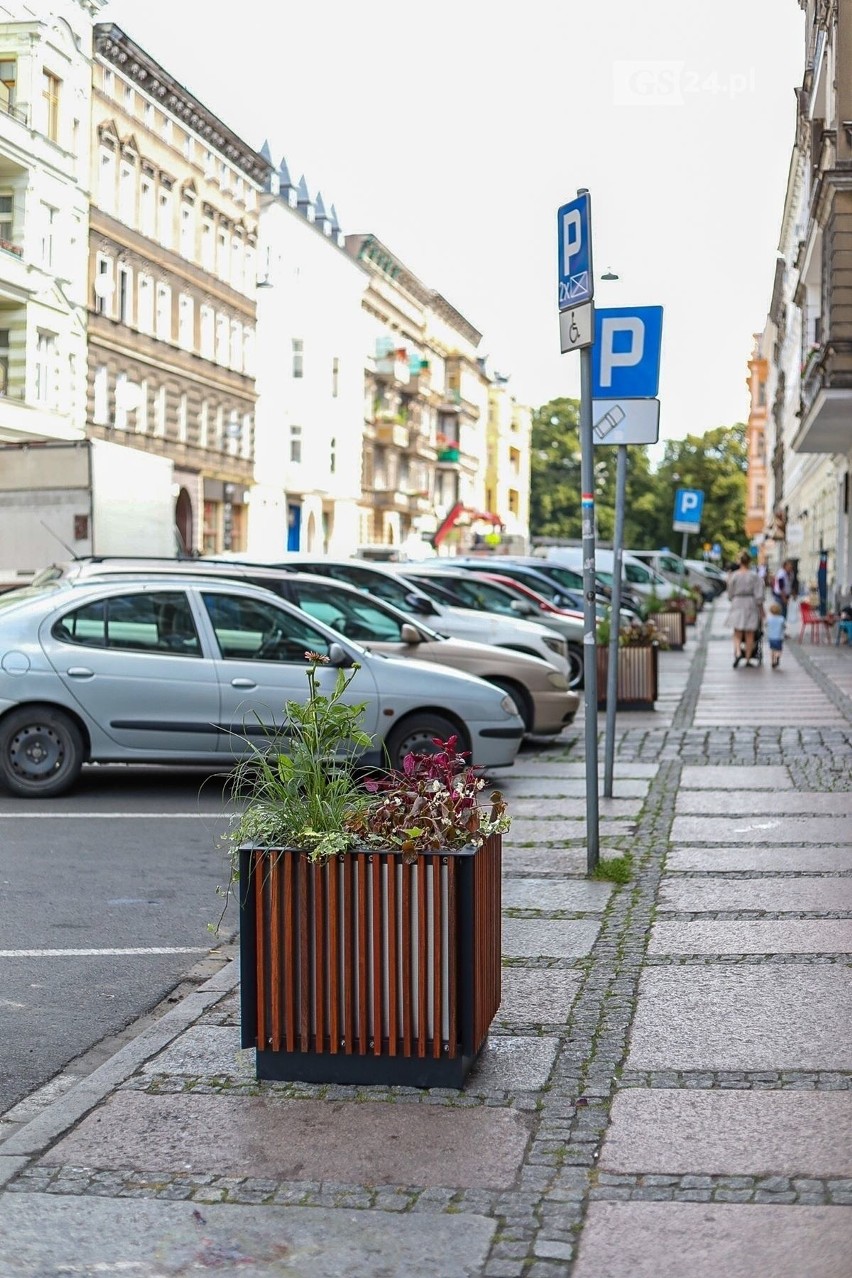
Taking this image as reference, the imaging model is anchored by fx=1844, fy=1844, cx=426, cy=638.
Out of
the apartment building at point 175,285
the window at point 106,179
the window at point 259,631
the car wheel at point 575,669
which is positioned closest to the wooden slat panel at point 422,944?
the window at point 259,631

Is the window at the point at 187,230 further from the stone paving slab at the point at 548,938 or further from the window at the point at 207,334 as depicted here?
the stone paving slab at the point at 548,938

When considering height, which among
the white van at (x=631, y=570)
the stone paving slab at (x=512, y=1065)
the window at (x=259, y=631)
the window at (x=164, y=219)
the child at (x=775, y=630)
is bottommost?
the stone paving slab at (x=512, y=1065)

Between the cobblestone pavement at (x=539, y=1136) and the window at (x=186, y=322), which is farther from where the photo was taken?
the window at (x=186, y=322)

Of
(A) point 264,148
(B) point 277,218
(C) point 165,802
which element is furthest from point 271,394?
(C) point 165,802

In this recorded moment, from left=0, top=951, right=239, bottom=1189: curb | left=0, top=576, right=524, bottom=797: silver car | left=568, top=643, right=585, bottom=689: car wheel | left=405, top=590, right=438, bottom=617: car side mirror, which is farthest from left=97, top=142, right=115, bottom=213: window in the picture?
left=0, top=951, right=239, bottom=1189: curb

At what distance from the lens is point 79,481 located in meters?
25.3

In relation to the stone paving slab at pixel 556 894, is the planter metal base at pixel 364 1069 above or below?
above

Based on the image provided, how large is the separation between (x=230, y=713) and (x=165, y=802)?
2.50 feet

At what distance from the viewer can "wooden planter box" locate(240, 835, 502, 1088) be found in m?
5.58

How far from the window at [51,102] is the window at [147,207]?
6860mm

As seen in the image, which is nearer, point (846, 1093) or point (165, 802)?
point (846, 1093)

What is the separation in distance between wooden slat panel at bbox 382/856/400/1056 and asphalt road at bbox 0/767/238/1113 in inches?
47.0

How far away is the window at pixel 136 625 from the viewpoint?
13.0 m

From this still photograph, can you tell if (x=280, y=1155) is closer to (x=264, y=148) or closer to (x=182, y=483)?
(x=182, y=483)
